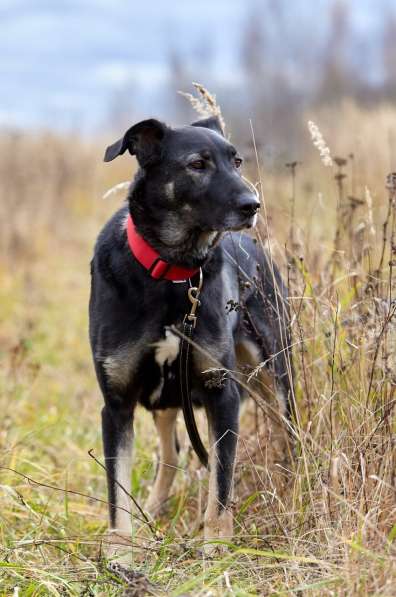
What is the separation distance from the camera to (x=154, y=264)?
3.65m

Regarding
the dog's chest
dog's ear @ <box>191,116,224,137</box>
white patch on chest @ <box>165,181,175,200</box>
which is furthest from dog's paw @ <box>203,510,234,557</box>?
dog's ear @ <box>191,116,224,137</box>

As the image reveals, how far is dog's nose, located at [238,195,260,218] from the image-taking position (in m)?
3.49

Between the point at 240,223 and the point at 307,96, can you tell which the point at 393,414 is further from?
the point at 307,96

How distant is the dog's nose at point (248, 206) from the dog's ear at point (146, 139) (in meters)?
0.52

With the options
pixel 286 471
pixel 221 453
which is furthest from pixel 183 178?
pixel 286 471

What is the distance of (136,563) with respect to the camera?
3412 millimetres

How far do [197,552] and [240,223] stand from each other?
4.51 ft

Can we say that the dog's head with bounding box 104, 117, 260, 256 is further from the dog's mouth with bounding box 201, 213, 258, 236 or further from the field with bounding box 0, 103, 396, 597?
the field with bounding box 0, 103, 396, 597

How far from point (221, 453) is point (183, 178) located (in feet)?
4.05

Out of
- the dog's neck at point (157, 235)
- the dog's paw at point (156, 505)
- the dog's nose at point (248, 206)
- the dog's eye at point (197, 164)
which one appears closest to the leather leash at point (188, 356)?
the dog's neck at point (157, 235)

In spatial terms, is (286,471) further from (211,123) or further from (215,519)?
(211,123)

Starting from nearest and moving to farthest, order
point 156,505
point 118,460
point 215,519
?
point 215,519, point 118,460, point 156,505

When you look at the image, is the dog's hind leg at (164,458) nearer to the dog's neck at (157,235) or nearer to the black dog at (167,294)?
the black dog at (167,294)

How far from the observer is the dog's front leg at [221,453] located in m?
3.60
